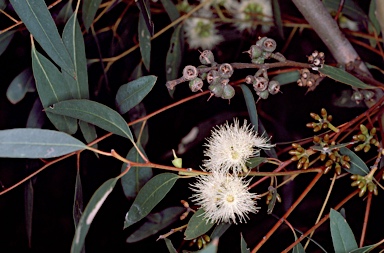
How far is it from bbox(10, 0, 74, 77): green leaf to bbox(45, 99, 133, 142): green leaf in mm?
78

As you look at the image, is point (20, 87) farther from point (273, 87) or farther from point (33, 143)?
point (273, 87)

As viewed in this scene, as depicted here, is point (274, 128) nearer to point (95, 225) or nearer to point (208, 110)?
point (208, 110)

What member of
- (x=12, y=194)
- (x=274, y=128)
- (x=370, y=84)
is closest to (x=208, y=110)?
(x=274, y=128)

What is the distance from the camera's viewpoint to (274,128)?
45.5 inches

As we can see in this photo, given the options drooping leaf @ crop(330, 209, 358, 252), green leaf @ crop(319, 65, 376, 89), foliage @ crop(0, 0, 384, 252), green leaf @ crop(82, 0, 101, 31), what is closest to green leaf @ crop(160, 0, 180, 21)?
foliage @ crop(0, 0, 384, 252)

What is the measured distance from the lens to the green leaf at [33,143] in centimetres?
66

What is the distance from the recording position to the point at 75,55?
90 cm

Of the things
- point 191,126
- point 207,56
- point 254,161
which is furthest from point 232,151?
point 191,126

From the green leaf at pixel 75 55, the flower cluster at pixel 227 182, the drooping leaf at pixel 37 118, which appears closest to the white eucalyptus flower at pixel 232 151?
the flower cluster at pixel 227 182

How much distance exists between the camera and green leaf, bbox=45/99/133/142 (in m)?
0.79

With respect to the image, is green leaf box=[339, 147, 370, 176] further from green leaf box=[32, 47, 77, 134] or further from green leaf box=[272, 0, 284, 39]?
green leaf box=[32, 47, 77, 134]

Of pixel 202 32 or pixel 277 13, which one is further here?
pixel 202 32

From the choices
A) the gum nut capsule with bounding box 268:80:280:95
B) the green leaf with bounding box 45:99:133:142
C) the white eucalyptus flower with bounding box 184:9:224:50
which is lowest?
the green leaf with bounding box 45:99:133:142

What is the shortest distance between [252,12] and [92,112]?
1.73 feet
